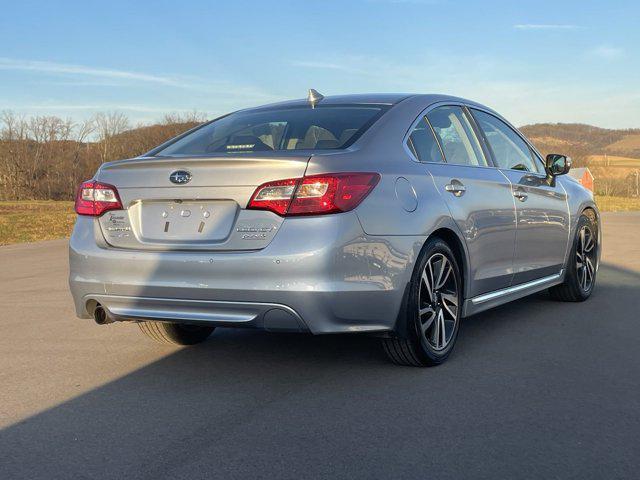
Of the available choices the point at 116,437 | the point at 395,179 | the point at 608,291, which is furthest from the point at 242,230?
the point at 608,291

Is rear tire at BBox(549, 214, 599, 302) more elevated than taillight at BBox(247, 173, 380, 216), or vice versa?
taillight at BBox(247, 173, 380, 216)

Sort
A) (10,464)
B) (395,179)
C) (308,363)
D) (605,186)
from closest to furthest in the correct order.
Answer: (10,464)
(395,179)
(308,363)
(605,186)

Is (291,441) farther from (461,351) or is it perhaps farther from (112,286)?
(461,351)

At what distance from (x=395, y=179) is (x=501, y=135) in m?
2.21

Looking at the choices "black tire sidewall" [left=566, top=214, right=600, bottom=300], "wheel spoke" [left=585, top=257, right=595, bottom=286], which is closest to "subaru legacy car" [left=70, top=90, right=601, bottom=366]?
"black tire sidewall" [left=566, top=214, right=600, bottom=300]

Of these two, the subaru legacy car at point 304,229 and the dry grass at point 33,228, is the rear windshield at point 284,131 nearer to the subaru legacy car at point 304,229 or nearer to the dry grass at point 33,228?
the subaru legacy car at point 304,229

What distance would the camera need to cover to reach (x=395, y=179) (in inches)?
168

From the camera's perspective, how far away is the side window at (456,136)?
5.11m

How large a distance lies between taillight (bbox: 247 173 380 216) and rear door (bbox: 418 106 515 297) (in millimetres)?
902

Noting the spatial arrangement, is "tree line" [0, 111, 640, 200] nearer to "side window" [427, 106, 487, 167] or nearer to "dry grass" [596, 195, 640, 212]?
"dry grass" [596, 195, 640, 212]

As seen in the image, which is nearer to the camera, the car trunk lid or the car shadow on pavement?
the car shadow on pavement

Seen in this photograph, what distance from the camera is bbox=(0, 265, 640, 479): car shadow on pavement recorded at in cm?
309

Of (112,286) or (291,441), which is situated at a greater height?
(112,286)

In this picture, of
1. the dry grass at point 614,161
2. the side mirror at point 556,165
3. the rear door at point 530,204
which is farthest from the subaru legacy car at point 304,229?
the dry grass at point 614,161
